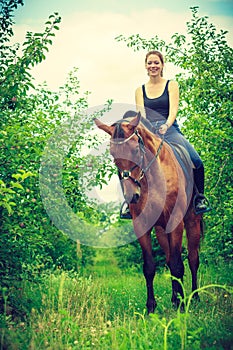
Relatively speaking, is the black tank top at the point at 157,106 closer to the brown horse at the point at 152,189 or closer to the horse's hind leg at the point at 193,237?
the brown horse at the point at 152,189

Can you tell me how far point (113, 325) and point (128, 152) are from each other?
1.91m

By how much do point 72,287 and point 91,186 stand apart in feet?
10.1

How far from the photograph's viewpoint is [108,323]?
498 cm

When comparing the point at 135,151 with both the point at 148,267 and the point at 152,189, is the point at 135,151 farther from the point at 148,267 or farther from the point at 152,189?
the point at 148,267

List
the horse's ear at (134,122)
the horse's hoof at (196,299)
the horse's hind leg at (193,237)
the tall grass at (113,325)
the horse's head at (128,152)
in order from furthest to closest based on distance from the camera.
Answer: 1. the horse's hind leg at (193,237)
2. the horse's hoof at (196,299)
3. the horse's ear at (134,122)
4. the horse's head at (128,152)
5. the tall grass at (113,325)

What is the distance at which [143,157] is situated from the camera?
18.7 feet

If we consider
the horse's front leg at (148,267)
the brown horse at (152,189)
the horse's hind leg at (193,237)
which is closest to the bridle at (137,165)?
the brown horse at (152,189)

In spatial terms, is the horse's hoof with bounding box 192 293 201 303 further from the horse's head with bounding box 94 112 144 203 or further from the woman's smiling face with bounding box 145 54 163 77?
the woman's smiling face with bounding box 145 54 163 77

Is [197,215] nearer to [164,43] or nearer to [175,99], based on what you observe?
[175,99]

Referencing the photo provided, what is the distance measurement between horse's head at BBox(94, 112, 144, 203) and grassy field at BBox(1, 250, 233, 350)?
1.04 meters

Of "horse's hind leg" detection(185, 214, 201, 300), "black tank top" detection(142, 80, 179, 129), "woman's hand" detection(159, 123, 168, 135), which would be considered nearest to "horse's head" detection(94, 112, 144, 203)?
"woman's hand" detection(159, 123, 168, 135)

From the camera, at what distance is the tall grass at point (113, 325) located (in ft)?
13.7

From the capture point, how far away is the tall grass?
13.7ft

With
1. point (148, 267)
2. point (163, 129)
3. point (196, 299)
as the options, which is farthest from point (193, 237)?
point (163, 129)
